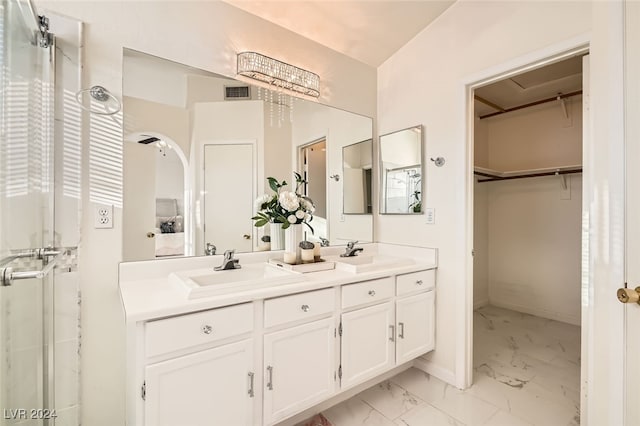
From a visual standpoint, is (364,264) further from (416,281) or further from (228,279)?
(228,279)

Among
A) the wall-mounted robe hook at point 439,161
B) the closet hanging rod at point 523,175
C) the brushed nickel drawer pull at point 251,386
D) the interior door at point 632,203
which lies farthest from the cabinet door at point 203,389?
the closet hanging rod at point 523,175

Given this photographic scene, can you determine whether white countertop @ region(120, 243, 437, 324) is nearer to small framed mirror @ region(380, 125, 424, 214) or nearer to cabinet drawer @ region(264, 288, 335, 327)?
cabinet drawer @ region(264, 288, 335, 327)

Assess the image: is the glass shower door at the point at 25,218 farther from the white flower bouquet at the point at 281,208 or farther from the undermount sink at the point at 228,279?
the white flower bouquet at the point at 281,208

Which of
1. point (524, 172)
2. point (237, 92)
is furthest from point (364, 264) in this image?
point (524, 172)

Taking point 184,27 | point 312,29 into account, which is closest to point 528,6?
point 312,29

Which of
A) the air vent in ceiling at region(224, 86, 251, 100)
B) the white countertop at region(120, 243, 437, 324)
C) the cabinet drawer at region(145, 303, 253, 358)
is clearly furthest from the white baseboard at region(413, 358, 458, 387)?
the air vent in ceiling at region(224, 86, 251, 100)

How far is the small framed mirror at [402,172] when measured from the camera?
227cm

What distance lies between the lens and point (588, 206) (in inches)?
59.9

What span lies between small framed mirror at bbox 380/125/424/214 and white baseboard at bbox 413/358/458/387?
116cm

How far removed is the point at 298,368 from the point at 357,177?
5.19ft

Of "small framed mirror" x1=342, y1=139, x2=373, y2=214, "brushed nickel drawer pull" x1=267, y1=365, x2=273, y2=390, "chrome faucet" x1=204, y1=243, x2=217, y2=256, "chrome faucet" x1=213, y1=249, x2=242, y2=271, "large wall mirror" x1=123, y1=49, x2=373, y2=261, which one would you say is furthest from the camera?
"small framed mirror" x1=342, y1=139, x2=373, y2=214

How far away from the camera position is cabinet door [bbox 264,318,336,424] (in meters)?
1.38

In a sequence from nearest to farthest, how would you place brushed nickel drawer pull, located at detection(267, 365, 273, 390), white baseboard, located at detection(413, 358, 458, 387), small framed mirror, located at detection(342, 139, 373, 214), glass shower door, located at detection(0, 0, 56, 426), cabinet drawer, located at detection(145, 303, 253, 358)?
glass shower door, located at detection(0, 0, 56, 426), cabinet drawer, located at detection(145, 303, 253, 358), brushed nickel drawer pull, located at detection(267, 365, 273, 390), white baseboard, located at detection(413, 358, 458, 387), small framed mirror, located at detection(342, 139, 373, 214)

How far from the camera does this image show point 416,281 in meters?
2.03
